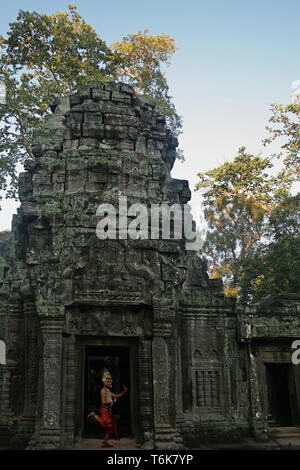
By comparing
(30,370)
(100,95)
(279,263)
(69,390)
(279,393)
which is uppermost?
(100,95)

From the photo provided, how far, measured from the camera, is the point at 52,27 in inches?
838

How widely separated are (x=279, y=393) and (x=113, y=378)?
169 inches

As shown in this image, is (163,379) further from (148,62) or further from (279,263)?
(148,62)

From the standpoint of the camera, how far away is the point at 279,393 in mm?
12266

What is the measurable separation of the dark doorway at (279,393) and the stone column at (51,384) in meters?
5.47

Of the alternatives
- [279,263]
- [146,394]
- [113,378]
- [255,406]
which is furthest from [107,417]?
[279,263]

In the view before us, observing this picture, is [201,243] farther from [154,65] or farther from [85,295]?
[85,295]

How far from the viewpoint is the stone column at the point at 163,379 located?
8.83 m

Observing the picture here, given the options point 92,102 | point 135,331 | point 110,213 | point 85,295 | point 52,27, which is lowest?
point 135,331

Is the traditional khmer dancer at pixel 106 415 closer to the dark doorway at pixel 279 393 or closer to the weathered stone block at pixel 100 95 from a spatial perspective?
the dark doorway at pixel 279 393

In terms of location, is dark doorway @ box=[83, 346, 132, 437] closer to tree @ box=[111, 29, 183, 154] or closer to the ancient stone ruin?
the ancient stone ruin

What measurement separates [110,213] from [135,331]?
257 centimetres

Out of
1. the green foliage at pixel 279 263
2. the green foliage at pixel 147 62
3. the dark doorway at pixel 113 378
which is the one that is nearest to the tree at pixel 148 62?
the green foliage at pixel 147 62

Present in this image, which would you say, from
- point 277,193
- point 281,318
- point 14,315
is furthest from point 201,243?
point 14,315
